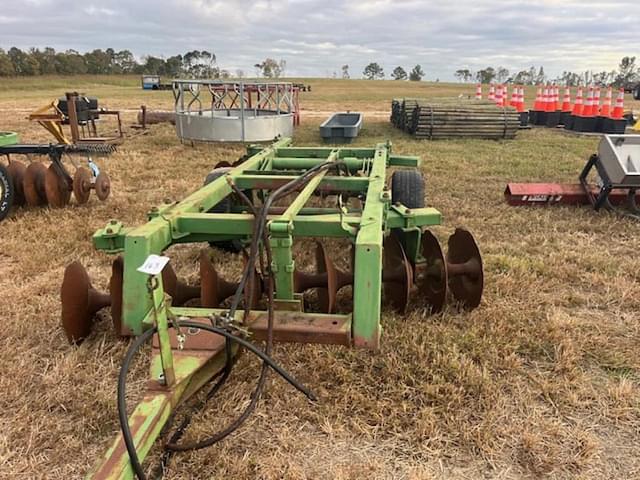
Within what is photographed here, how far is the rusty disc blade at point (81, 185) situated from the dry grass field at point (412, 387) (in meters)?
1.18

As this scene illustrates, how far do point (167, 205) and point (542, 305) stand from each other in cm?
250

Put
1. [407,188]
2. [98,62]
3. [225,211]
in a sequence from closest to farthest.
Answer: [225,211] < [407,188] < [98,62]

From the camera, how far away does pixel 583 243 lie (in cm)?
460

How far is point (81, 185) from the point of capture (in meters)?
5.59

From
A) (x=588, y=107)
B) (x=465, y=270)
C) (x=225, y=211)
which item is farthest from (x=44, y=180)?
(x=588, y=107)

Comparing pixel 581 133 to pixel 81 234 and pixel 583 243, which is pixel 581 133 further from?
pixel 81 234

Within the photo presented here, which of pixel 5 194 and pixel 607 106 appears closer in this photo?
pixel 5 194

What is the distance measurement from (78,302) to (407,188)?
9.02ft

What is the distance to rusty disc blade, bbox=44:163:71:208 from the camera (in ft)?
17.8

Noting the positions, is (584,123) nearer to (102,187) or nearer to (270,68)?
(102,187)

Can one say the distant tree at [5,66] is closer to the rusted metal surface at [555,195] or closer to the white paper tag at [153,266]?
the rusted metal surface at [555,195]

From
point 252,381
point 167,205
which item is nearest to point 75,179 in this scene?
point 167,205

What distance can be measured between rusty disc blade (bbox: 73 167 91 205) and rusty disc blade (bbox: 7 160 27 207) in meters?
0.52

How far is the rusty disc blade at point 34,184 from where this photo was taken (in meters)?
5.38
